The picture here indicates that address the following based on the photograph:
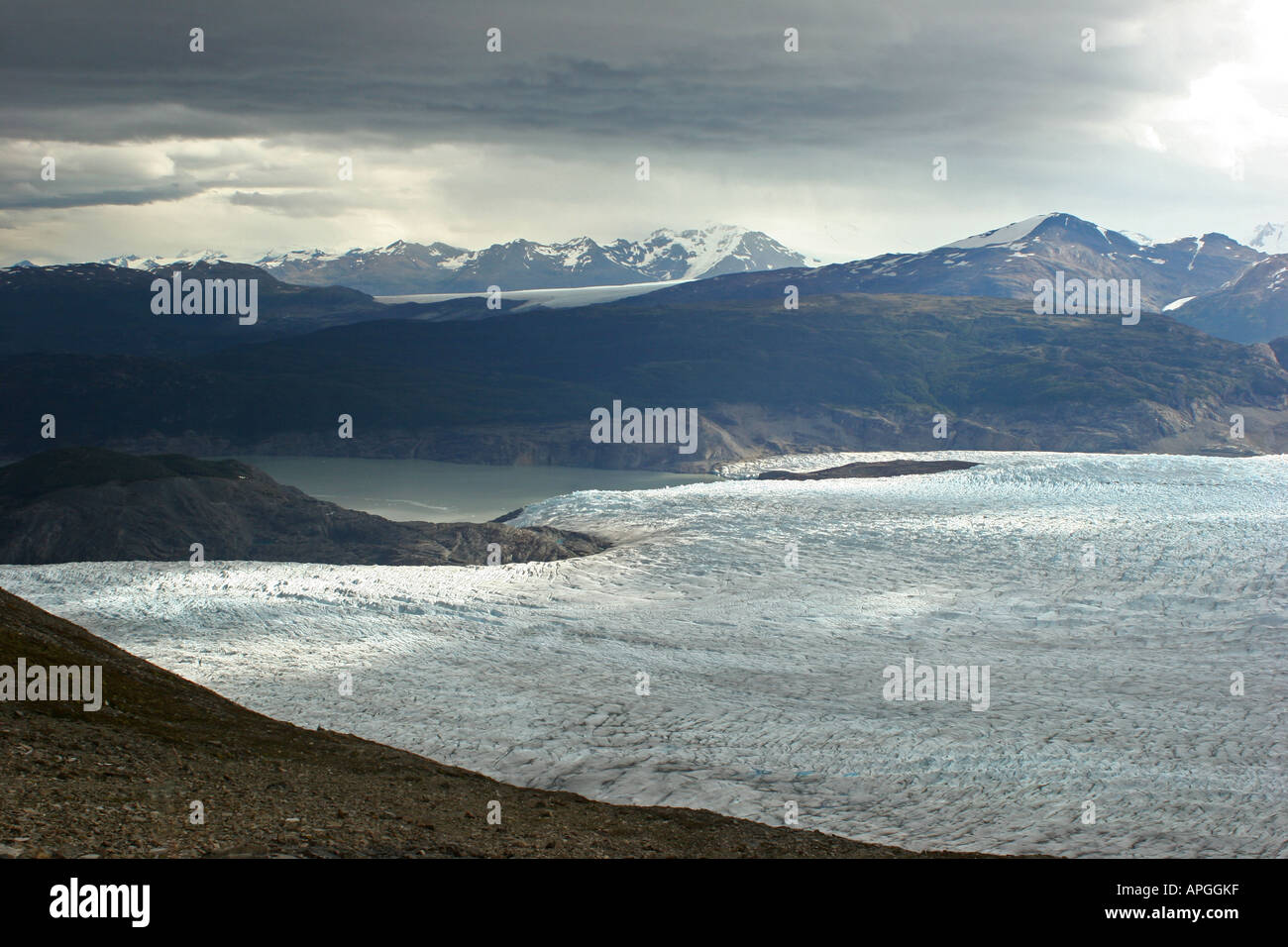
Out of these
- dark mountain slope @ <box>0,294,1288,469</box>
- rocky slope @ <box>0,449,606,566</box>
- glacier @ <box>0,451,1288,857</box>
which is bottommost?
glacier @ <box>0,451,1288,857</box>

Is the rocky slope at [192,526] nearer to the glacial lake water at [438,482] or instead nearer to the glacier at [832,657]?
the glacier at [832,657]

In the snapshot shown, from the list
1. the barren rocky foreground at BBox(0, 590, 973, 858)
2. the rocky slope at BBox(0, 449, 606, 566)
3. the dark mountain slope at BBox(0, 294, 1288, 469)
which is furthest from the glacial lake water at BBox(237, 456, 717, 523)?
the barren rocky foreground at BBox(0, 590, 973, 858)

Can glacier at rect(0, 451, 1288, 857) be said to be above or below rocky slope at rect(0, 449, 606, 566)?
below

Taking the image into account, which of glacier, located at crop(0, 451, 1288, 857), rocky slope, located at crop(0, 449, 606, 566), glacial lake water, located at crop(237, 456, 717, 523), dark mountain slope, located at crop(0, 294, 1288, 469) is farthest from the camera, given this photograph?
dark mountain slope, located at crop(0, 294, 1288, 469)

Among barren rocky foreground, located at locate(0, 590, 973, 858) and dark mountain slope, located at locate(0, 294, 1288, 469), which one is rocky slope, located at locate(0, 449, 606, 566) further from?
dark mountain slope, located at locate(0, 294, 1288, 469)

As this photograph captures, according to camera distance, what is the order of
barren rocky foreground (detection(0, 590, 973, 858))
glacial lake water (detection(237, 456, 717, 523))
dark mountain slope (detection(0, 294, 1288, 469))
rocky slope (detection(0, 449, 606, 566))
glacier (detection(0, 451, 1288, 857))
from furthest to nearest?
dark mountain slope (detection(0, 294, 1288, 469)) < glacial lake water (detection(237, 456, 717, 523)) < rocky slope (detection(0, 449, 606, 566)) < glacier (detection(0, 451, 1288, 857)) < barren rocky foreground (detection(0, 590, 973, 858))

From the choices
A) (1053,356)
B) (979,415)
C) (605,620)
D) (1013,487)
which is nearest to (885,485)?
(1013,487)

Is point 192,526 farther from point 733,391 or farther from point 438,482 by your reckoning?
point 733,391

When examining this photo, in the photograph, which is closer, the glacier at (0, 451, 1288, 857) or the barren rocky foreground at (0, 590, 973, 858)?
the barren rocky foreground at (0, 590, 973, 858)
